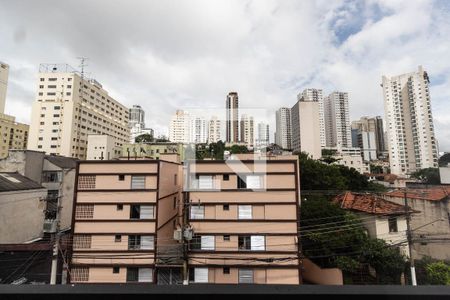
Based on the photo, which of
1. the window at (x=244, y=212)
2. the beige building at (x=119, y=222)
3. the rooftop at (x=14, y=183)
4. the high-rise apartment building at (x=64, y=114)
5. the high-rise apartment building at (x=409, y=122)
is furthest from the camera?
the high-rise apartment building at (x=409, y=122)

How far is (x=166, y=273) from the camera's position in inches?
384

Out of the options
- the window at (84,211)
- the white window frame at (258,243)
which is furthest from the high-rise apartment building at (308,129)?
the window at (84,211)

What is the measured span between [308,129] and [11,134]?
43.5 metres

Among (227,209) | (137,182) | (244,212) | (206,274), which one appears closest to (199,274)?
(206,274)

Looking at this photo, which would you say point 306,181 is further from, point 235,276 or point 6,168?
point 6,168

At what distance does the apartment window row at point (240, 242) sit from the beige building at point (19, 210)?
302 inches

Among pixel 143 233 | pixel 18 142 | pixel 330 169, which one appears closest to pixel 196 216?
pixel 143 233

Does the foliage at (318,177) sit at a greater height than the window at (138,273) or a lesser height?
greater

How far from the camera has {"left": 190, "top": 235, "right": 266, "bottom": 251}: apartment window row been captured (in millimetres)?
9664

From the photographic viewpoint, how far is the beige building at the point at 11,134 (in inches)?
1470

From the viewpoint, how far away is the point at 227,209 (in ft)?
33.0

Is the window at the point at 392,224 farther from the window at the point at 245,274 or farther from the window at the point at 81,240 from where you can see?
the window at the point at 81,240

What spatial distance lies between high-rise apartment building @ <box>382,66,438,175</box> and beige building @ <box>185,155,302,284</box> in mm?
41884

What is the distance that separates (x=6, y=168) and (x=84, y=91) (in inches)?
1106
